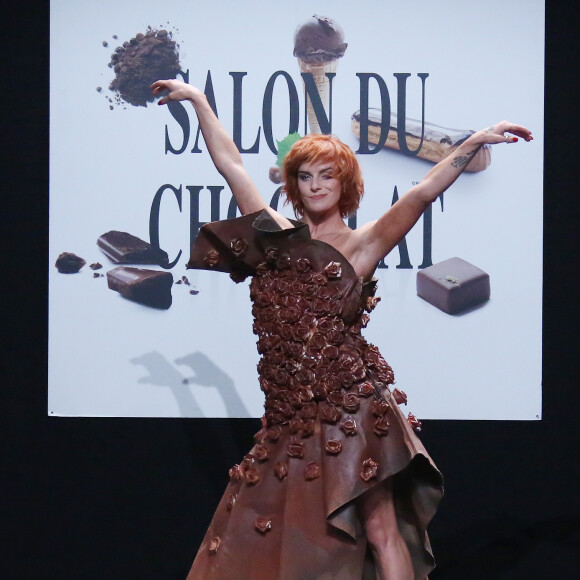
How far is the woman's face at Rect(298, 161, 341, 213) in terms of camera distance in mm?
2789

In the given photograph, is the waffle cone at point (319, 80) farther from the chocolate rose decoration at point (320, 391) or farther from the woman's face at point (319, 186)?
the chocolate rose decoration at point (320, 391)

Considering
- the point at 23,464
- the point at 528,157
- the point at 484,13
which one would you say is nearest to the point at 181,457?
the point at 23,464

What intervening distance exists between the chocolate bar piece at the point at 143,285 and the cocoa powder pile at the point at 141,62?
23.7 inches

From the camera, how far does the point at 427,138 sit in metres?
3.69

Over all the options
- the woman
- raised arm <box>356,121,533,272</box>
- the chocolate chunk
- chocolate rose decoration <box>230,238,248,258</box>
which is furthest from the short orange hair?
the chocolate chunk

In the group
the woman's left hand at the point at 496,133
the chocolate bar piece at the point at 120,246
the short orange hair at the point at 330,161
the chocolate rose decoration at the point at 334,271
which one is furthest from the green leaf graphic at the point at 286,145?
the chocolate bar piece at the point at 120,246

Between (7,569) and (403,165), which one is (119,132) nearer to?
(403,165)

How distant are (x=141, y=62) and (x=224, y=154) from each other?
99 centimetres

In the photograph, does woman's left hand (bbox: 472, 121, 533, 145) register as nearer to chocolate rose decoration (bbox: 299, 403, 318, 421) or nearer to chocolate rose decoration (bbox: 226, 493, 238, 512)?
chocolate rose decoration (bbox: 299, 403, 318, 421)

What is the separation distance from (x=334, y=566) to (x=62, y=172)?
1815 mm

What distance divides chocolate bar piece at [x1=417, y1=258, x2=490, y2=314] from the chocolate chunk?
123cm

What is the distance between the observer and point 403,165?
3.71 metres

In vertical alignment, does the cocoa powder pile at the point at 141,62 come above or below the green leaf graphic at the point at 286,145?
above

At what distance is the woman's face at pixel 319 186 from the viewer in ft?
9.15
